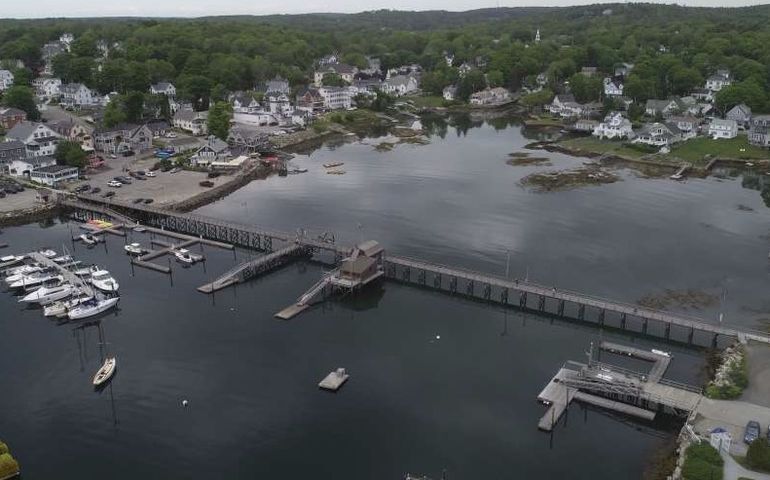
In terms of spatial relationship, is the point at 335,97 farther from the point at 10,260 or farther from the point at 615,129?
the point at 10,260

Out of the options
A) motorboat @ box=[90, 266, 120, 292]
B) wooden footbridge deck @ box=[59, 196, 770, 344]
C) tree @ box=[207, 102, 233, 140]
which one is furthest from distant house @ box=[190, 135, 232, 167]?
motorboat @ box=[90, 266, 120, 292]

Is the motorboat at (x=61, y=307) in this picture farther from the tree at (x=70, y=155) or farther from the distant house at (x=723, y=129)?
the distant house at (x=723, y=129)

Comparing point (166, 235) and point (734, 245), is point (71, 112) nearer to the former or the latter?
point (166, 235)

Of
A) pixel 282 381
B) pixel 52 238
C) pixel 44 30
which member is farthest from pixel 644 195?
pixel 44 30

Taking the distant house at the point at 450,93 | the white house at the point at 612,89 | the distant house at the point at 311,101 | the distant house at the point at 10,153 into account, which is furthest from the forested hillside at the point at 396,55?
the distant house at the point at 10,153

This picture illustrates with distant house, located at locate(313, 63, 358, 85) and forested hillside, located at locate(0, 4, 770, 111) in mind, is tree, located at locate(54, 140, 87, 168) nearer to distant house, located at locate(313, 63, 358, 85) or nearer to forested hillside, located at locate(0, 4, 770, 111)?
forested hillside, located at locate(0, 4, 770, 111)

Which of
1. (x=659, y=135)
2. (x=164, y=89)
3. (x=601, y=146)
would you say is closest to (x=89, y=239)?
(x=164, y=89)
